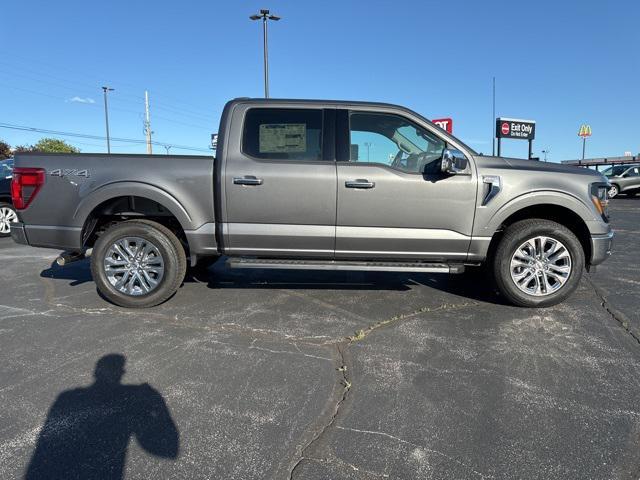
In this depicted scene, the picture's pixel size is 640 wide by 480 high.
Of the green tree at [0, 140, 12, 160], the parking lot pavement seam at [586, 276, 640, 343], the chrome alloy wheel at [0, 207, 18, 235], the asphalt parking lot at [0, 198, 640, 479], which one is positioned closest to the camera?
the asphalt parking lot at [0, 198, 640, 479]

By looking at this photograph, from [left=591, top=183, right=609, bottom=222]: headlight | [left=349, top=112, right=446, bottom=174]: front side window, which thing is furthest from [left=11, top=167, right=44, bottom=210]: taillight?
[left=591, top=183, right=609, bottom=222]: headlight

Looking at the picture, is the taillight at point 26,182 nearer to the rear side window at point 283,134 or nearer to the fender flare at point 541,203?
the rear side window at point 283,134

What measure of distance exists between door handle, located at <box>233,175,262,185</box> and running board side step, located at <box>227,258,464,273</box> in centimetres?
Result: 80

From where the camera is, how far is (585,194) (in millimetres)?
4414

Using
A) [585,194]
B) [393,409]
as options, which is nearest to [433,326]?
[393,409]

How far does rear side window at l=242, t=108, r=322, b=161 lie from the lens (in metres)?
4.45

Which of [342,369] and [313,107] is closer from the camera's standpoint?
[342,369]

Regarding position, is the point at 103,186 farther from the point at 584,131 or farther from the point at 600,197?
the point at 584,131

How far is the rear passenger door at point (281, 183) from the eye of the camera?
434 cm

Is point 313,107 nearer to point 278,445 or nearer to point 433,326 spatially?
point 433,326

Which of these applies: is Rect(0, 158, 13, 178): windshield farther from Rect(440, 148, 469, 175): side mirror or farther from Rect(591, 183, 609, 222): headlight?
Rect(591, 183, 609, 222): headlight

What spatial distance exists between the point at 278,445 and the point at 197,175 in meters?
2.88

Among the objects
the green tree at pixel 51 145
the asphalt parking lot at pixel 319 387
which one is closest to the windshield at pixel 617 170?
the asphalt parking lot at pixel 319 387

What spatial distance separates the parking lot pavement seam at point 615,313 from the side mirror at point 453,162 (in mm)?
2108
